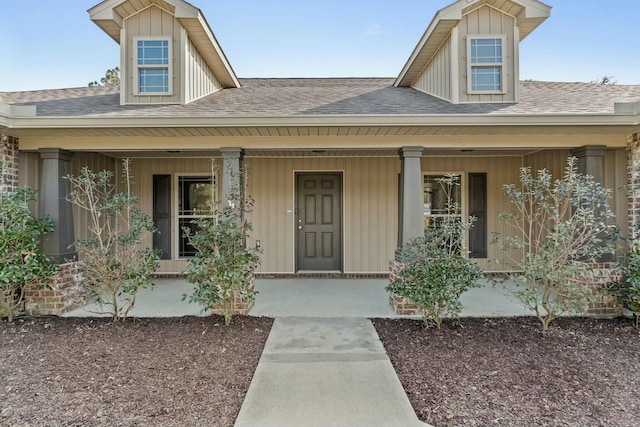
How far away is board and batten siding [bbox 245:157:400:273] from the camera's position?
652 centimetres

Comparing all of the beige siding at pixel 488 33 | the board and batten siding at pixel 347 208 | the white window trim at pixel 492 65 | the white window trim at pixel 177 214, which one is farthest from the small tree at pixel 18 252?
the white window trim at pixel 492 65

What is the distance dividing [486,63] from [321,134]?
2.79 metres

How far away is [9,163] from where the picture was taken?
4336 millimetres

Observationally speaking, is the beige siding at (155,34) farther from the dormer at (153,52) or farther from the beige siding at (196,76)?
the beige siding at (196,76)

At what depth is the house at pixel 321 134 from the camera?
417 centimetres

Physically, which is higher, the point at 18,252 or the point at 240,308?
the point at 18,252

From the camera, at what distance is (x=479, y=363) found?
2951mm

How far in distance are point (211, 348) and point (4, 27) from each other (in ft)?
41.7

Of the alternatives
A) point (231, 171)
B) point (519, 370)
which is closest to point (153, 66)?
point (231, 171)

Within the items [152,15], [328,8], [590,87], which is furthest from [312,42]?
[590,87]

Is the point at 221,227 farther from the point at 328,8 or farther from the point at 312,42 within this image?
the point at 312,42

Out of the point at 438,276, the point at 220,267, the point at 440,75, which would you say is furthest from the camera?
the point at 440,75

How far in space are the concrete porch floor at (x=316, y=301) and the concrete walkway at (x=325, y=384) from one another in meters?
0.68

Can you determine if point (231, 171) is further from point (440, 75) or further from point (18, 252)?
point (440, 75)
